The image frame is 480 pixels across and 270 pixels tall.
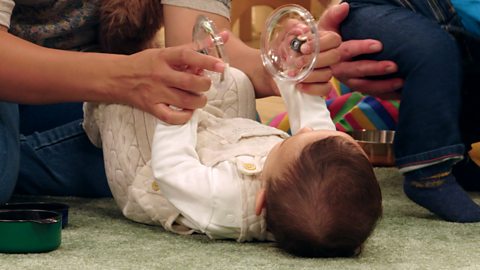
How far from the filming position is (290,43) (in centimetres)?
114

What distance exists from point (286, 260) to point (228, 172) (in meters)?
0.17

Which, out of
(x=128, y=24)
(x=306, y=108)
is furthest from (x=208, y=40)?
(x=128, y=24)

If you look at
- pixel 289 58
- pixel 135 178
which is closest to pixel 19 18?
pixel 135 178

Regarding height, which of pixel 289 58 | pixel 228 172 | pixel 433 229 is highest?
pixel 289 58

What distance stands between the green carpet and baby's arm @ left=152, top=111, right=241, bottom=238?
3 centimetres

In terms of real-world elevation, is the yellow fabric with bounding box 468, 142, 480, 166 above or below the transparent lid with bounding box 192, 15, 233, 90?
below

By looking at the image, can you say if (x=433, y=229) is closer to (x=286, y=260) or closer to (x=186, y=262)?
(x=286, y=260)

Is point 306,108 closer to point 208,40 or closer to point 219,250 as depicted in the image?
point 208,40

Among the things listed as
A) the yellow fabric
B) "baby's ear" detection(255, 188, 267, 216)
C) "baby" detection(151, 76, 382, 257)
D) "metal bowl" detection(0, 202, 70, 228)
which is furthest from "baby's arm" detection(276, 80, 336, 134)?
the yellow fabric

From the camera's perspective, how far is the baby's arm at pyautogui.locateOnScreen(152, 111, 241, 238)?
1048mm

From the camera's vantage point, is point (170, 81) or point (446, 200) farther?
point (446, 200)

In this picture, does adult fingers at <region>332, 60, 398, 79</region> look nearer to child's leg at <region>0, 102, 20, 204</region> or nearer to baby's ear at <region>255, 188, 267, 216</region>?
baby's ear at <region>255, 188, 267, 216</region>

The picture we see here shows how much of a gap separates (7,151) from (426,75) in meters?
0.65

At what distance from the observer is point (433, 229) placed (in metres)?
1.15
